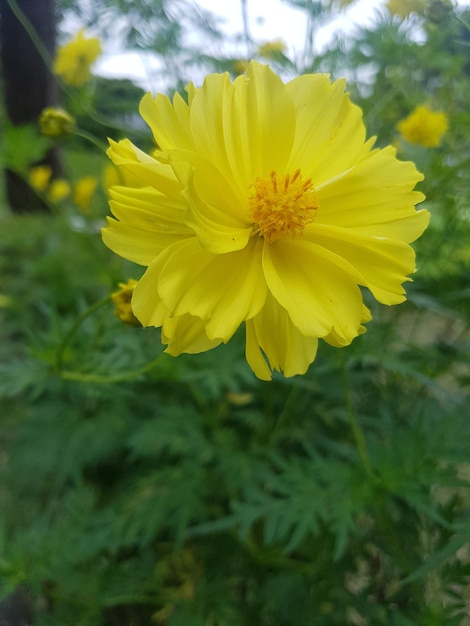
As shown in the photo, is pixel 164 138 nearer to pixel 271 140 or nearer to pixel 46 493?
pixel 271 140

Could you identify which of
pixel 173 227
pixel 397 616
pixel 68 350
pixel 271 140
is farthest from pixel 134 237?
pixel 397 616

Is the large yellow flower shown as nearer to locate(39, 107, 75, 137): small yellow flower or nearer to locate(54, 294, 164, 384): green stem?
locate(54, 294, 164, 384): green stem

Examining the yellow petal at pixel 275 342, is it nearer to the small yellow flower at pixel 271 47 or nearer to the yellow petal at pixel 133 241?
the yellow petal at pixel 133 241

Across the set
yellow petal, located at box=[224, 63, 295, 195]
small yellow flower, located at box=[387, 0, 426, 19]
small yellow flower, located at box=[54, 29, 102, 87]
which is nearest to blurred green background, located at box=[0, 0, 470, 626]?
small yellow flower, located at box=[387, 0, 426, 19]

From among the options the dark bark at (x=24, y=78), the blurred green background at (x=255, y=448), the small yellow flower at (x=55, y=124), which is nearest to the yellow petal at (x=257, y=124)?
the blurred green background at (x=255, y=448)

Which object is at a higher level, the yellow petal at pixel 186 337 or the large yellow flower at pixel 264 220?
the large yellow flower at pixel 264 220

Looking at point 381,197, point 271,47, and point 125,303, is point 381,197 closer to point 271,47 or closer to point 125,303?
point 125,303
